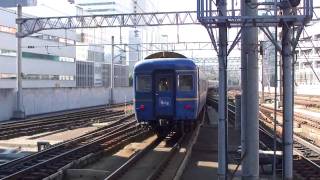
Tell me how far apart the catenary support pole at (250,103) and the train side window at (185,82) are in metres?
8.57

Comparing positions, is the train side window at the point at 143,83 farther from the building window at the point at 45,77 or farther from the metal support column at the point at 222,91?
the building window at the point at 45,77

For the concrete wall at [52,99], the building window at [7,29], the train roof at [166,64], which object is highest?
the building window at [7,29]

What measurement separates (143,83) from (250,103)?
360 inches

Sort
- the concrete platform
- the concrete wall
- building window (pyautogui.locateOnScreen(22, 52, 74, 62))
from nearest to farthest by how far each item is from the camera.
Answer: the concrete platform, the concrete wall, building window (pyautogui.locateOnScreen(22, 52, 74, 62))

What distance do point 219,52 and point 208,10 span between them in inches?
→ 25.7

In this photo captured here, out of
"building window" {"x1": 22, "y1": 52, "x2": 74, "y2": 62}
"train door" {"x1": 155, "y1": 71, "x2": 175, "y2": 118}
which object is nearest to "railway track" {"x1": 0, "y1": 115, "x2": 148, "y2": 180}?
"train door" {"x1": 155, "y1": 71, "x2": 175, "y2": 118}

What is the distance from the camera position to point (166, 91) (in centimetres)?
1675

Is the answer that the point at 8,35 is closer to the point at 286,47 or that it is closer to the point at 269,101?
the point at 269,101

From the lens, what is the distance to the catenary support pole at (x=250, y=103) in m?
8.01

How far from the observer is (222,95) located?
287 inches

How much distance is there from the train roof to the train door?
26cm

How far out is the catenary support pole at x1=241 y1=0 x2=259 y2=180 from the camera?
8.01 m

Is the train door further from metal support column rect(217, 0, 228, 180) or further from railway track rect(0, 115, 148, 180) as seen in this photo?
metal support column rect(217, 0, 228, 180)

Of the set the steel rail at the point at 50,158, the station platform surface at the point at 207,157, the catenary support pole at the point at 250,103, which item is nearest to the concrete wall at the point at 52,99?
the steel rail at the point at 50,158
